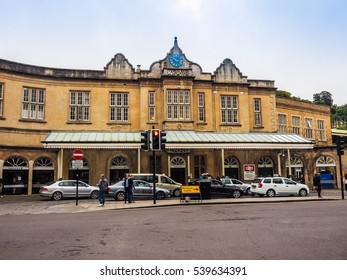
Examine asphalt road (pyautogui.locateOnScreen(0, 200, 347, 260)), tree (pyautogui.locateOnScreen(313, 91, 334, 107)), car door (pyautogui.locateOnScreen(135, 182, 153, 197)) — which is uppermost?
tree (pyautogui.locateOnScreen(313, 91, 334, 107))

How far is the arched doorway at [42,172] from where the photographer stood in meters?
24.8

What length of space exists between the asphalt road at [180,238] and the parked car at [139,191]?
8668 millimetres

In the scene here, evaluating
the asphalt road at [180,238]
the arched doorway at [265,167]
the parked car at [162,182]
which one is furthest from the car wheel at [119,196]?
the arched doorway at [265,167]

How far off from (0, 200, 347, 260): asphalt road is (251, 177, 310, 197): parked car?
34.8 ft

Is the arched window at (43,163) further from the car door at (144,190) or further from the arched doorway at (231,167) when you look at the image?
the arched doorway at (231,167)

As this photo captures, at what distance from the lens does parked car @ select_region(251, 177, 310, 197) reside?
21891 mm

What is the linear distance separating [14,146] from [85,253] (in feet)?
67.7

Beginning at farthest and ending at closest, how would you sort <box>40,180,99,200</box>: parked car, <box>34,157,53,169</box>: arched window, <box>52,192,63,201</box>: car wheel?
<box>34,157,53,169</box>: arched window, <box>52,192,63,201</box>: car wheel, <box>40,180,99,200</box>: parked car

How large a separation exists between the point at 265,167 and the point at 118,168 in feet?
43.9

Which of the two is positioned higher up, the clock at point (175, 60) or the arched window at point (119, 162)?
the clock at point (175, 60)

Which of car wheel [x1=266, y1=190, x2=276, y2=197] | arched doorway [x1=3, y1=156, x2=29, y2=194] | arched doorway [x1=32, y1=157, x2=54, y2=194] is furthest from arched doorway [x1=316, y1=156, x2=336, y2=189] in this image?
arched doorway [x1=3, y1=156, x2=29, y2=194]

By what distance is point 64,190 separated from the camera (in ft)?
A: 67.0

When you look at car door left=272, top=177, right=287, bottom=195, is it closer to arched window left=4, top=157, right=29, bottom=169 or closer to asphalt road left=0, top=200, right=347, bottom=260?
asphalt road left=0, top=200, right=347, bottom=260

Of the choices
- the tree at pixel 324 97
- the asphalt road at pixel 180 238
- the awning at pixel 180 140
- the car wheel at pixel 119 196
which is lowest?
the asphalt road at pixel 180 238
